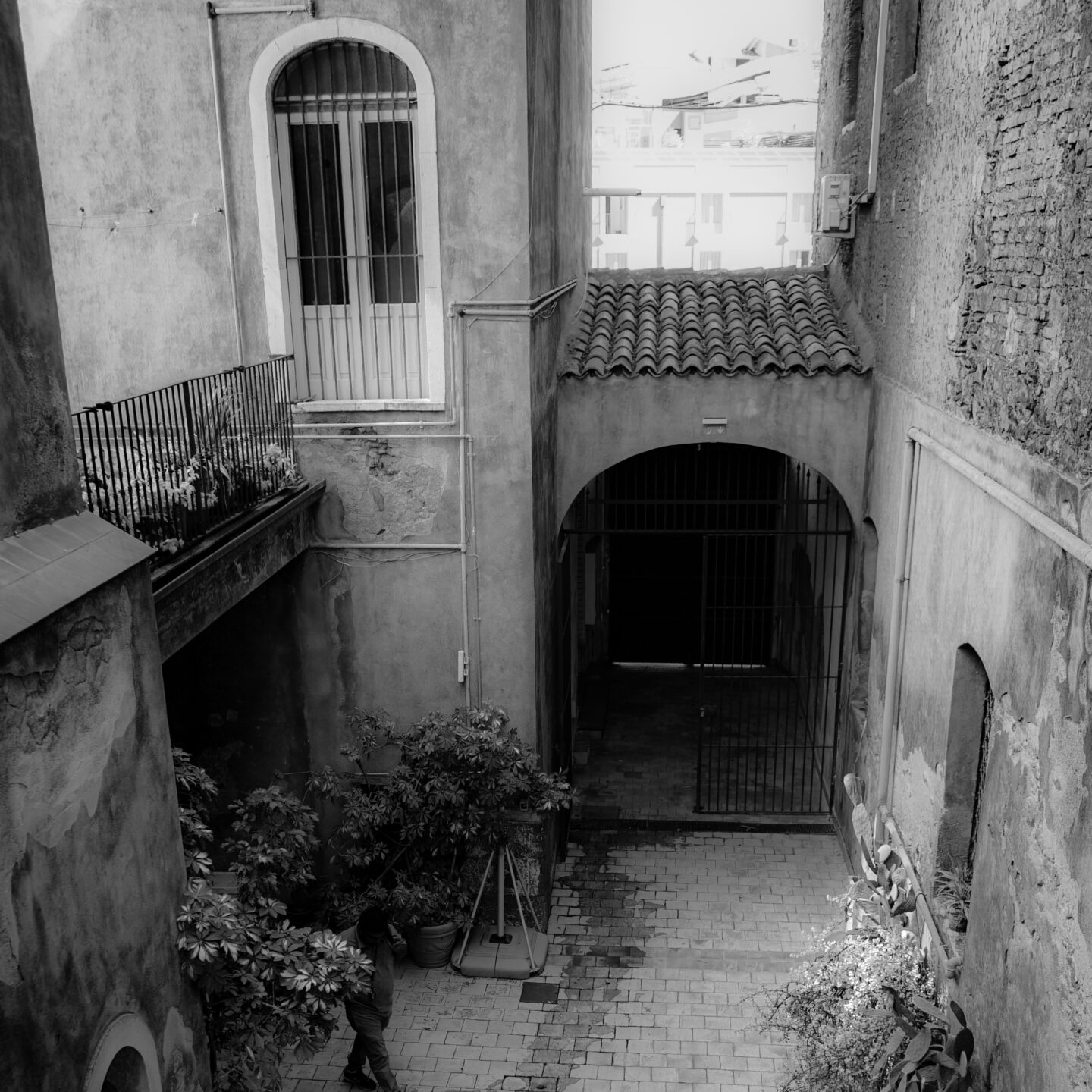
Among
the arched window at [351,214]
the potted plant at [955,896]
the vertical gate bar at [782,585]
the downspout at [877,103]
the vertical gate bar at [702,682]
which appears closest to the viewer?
the potted plant at [955,896]

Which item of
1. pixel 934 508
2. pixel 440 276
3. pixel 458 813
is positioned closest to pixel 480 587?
pixel 458 813

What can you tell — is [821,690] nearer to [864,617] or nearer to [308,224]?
[864,617]

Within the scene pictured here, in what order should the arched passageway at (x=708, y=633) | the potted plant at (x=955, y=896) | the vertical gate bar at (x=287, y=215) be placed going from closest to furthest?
the potted plant at (x=955, y=896) < the vertical gate bar at (x=287, y=215) < the arched passageway at (x=708, y=633)

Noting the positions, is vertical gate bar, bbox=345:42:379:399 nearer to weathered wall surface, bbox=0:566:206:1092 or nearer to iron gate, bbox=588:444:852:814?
iron gate, bbox=588:444:852:814

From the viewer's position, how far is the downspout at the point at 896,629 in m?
8.35

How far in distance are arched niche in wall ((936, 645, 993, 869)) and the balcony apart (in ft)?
16.0

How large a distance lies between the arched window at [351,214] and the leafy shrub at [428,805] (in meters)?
2.77

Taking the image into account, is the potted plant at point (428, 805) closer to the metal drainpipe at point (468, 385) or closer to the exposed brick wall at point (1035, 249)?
the metal drainpipe at point (468, 385)

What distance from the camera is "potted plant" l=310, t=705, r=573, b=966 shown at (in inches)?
324

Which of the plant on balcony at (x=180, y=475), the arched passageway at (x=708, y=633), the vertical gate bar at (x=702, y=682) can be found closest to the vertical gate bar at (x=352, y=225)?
the plant on balcony at (x=180, y=475)

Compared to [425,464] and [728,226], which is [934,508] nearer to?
[425,464]

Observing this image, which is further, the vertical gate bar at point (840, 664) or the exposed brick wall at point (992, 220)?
the vertical gate bar at point (840, 664)

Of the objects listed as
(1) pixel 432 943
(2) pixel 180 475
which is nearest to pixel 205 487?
(2) pixel 180 475

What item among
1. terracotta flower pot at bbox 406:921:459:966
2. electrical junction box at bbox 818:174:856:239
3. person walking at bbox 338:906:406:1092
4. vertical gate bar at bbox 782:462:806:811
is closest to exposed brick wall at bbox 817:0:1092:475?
electrical junction box at bbox 818:174:856:239
